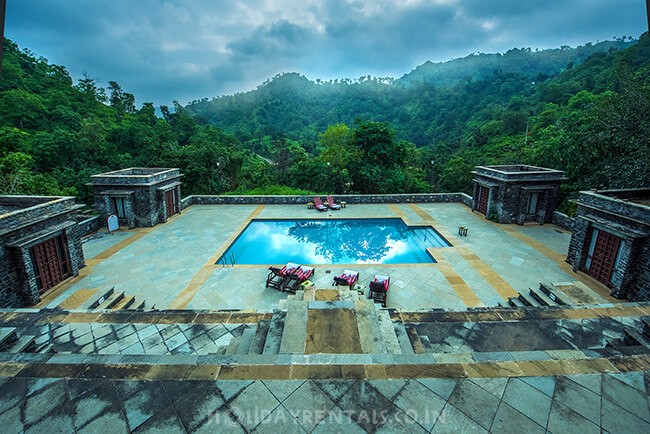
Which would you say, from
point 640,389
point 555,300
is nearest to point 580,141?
point 555,300

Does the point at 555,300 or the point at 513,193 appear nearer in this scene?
the point at 555,300

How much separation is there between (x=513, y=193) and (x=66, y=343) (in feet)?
54.3

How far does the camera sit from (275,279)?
9312 mm

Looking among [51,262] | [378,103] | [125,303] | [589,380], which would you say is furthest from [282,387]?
[378,103]

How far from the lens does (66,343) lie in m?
5.72

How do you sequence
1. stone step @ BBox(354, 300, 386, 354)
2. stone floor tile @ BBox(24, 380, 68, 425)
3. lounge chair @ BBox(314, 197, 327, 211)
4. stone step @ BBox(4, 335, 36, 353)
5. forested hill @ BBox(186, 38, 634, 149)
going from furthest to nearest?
forested hill @ BBox(186, 38, 634, 149) → lounge chair @ BBox(314, 197, 327, 211) → stone step @ BBox(4, 335, 36, 353) → stone step @ BBox(354, 300, 386, 354) → stone floor tile @ BBox(24, 380, 68, 425)

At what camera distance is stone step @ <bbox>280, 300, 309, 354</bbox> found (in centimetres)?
409

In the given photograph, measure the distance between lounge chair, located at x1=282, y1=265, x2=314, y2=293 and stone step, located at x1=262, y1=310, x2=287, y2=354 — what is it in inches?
148

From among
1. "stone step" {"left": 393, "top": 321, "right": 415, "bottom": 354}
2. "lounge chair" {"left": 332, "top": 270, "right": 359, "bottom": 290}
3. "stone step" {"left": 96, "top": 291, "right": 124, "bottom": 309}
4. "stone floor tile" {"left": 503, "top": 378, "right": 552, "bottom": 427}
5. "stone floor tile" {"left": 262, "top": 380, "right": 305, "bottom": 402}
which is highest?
"stone floor tile" {"left": 262, "top": 380, "right": 305, "bottom": 402}

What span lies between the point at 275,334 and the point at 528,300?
7094mm

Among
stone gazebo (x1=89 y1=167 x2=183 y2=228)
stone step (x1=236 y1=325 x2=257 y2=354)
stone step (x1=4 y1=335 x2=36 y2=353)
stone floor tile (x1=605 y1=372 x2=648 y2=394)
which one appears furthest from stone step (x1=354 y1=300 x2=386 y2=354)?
stone gazebo (x1=89 y1=167 x2=183 y2=228)

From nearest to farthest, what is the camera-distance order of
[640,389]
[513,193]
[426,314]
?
[640,389] < [426,314] < [513,193]

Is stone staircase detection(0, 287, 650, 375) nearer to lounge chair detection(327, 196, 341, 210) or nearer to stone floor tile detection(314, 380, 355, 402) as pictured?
stone floor tile detection(314, 380, 355, 402)

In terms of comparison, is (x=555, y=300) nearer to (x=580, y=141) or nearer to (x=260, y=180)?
(x=580, y=141)
